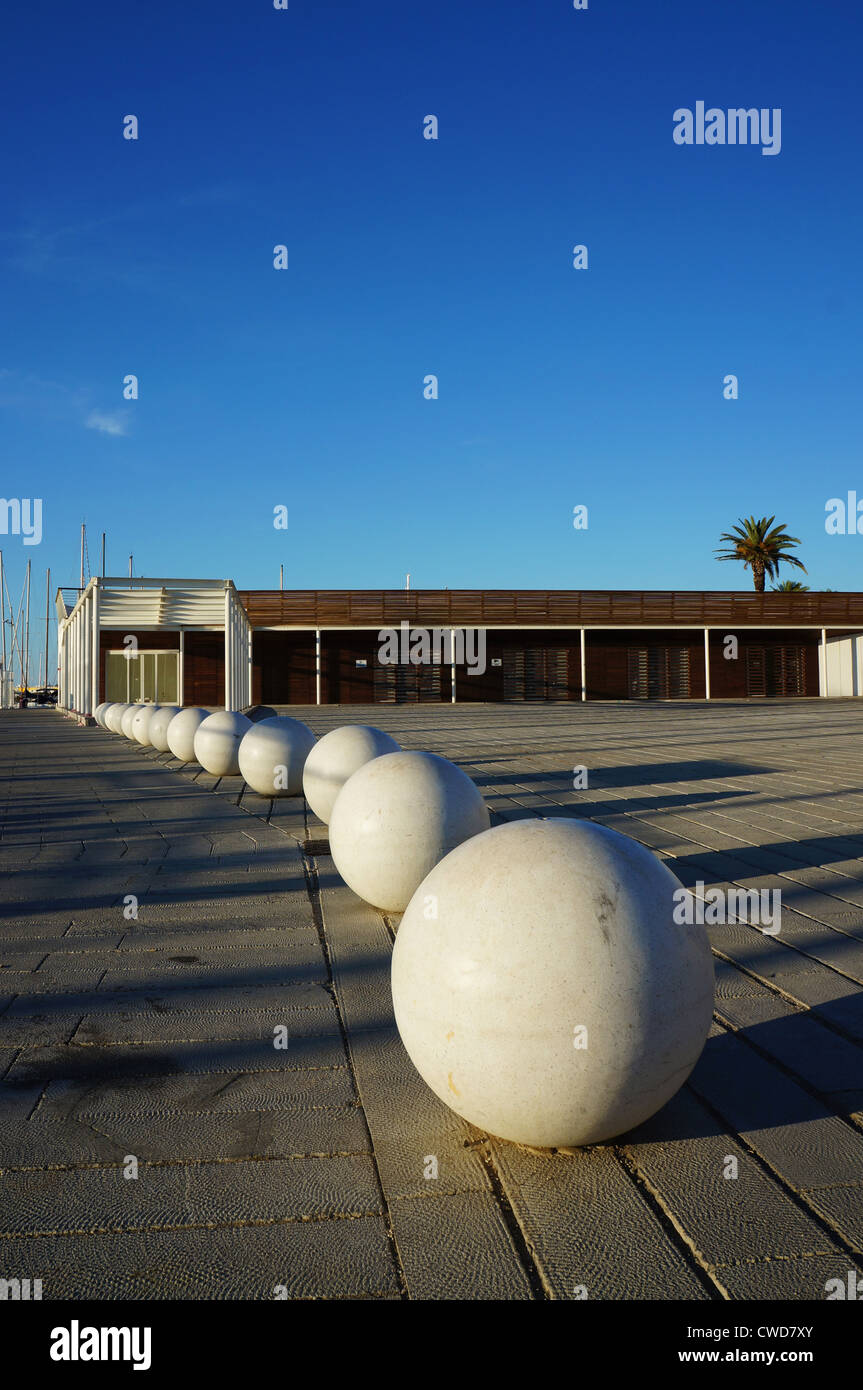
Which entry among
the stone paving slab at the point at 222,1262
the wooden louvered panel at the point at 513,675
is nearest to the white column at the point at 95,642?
the wooden louvered panel at the point at 513,675

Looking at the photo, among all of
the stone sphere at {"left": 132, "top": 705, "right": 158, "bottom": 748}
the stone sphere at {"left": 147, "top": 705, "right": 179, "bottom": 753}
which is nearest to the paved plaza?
the stone sphere at {"left": 147, "top": 705, "right": 179, "bottom": 753}

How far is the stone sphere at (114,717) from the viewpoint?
27.2m

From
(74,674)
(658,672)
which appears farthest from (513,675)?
(74,674)

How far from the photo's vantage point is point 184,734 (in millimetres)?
16844

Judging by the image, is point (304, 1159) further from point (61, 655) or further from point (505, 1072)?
point (61, 655)

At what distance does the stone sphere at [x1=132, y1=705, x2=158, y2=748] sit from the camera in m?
21.3

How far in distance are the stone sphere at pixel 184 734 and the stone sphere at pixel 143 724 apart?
397 cm

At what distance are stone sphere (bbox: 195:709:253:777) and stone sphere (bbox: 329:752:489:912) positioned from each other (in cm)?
784

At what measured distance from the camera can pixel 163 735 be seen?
65.1ft

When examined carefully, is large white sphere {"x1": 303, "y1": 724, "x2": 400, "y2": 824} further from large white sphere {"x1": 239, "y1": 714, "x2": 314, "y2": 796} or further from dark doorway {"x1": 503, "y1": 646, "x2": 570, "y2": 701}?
dark doorway {"x1": 503, "y1": 646, "x2": 570, "y2": 701}

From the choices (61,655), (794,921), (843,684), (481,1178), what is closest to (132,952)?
(481,1178)

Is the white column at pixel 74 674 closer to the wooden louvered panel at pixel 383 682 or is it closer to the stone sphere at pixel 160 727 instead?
the wooden louvered panel at pixel 383 682
